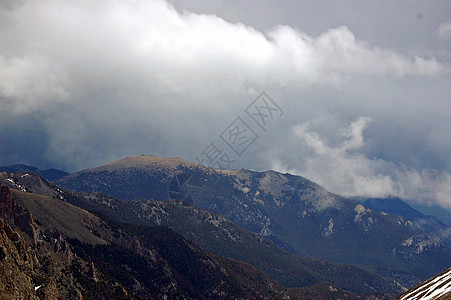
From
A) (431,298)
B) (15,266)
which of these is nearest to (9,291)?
(15,266)

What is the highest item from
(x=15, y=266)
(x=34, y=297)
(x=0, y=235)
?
(x=0, y=235)

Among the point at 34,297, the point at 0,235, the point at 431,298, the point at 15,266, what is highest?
the point at 0,235

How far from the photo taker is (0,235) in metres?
176

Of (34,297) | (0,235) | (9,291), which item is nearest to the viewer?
(9,291)

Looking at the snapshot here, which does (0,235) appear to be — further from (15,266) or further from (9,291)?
(9,291)

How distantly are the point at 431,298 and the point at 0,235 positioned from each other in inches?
7653

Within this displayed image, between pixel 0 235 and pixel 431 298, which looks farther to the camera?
pixel 431 298

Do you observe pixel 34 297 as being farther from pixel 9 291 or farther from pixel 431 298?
pixel 431 298

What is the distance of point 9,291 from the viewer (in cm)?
16112

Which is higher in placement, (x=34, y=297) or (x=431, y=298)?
(x=34, y=297)

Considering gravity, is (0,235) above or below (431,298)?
above

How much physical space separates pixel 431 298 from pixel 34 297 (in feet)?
597

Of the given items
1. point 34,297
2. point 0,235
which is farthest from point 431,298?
point 0,235

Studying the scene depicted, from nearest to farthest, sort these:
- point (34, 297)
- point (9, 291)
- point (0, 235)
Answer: point (9, 291) < point (0, 235) < point (34, 297)
